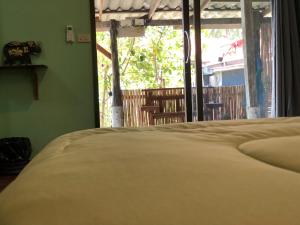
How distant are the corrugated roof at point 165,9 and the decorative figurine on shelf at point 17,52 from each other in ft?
5.20

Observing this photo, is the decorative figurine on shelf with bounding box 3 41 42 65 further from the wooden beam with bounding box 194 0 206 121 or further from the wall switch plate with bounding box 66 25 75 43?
the wooden beam with bounding box 194 0 206 121

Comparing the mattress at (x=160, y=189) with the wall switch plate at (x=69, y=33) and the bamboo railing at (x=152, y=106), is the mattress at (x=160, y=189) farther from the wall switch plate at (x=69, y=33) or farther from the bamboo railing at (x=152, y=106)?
the bamboo railing at (x=152, y=106)

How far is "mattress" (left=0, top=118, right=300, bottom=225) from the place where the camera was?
469mm

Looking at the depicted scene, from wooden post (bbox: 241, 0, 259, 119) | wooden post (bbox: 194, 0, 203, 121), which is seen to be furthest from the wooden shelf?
wooden post (bbox: 241, 0, 259, 119)

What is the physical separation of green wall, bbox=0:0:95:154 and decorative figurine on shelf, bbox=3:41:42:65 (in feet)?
0.29

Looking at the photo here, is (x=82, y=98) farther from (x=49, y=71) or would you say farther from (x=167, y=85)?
(x=167, y=85)

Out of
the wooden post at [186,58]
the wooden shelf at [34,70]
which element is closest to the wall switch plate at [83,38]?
the wooden shelf at [34,70]

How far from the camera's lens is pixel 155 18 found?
5410 mm

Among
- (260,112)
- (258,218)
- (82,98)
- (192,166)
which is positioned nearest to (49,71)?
(82,98)

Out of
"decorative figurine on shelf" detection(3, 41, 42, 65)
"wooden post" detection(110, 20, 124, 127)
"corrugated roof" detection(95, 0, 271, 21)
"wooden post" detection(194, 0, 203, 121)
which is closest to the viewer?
"decorative figurine on shelf" detection(3, 41, 42, 65)

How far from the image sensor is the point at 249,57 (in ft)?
14.7

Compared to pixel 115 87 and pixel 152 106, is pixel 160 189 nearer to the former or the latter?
pixel 115 87

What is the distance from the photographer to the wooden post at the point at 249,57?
14.6 ft

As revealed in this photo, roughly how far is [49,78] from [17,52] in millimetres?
385
